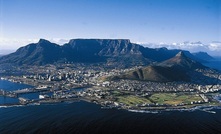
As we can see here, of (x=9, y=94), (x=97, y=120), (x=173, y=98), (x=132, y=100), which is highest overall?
(x=173, y=98)

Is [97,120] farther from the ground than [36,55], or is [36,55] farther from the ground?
[36,55]

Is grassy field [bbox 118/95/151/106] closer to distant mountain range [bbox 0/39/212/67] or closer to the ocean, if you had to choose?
the ocean

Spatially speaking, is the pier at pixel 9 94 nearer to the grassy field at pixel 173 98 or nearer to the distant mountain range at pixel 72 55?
the grassy field at pixel 173 98

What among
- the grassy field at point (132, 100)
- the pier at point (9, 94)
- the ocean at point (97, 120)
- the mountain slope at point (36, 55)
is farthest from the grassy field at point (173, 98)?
the mountain slope at point (36, 55)

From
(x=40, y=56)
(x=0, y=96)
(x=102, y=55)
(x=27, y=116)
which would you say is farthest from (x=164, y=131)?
(x=102, y=55)

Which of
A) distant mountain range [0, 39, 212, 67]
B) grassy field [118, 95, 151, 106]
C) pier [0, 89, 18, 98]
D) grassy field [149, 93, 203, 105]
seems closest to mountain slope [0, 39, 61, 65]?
distant mountain range [0, 39, 212, 67]

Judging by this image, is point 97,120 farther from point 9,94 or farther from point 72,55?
point 72,55

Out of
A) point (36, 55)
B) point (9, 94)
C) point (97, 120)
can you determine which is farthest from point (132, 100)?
point (36, 55)
